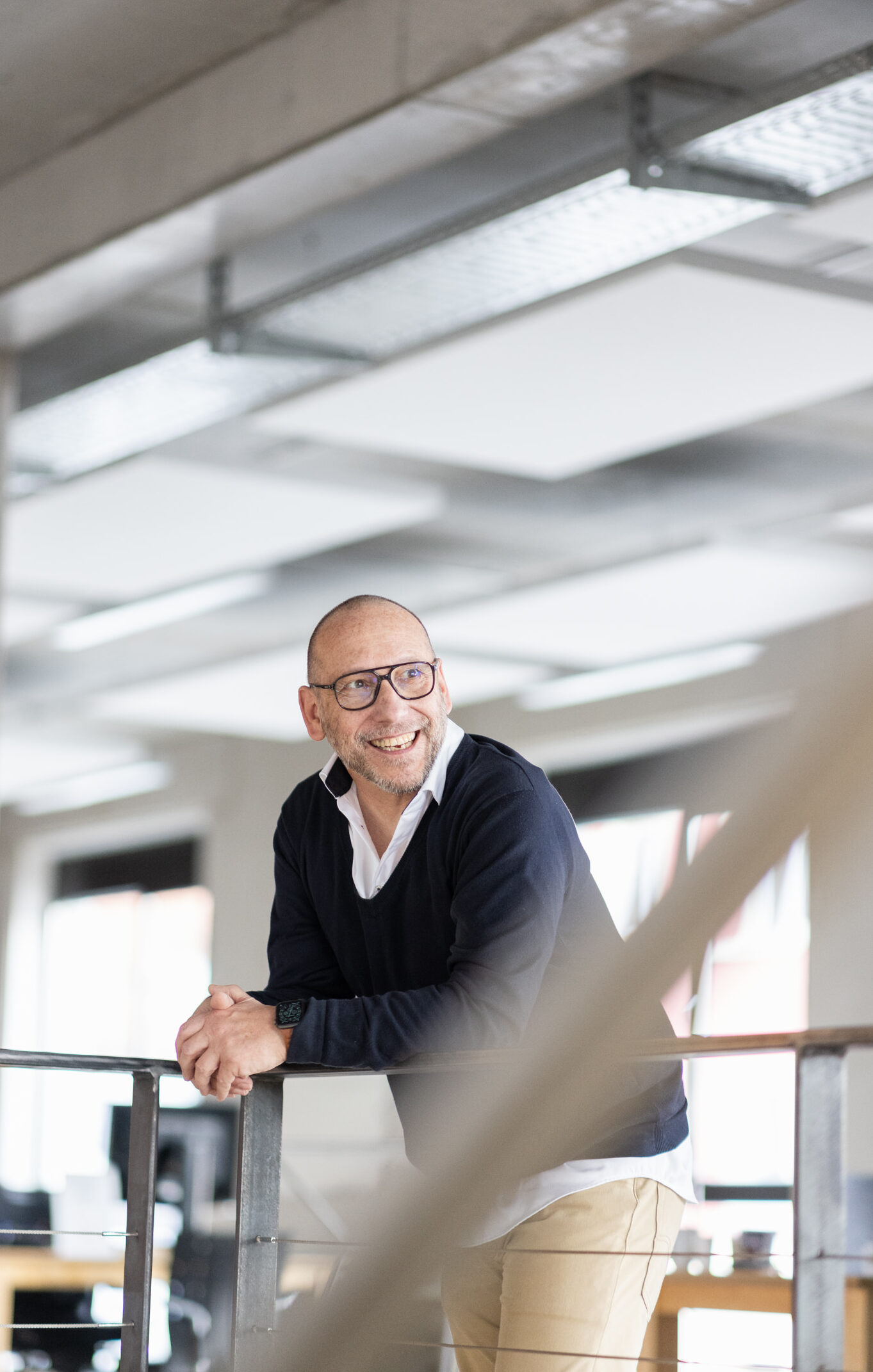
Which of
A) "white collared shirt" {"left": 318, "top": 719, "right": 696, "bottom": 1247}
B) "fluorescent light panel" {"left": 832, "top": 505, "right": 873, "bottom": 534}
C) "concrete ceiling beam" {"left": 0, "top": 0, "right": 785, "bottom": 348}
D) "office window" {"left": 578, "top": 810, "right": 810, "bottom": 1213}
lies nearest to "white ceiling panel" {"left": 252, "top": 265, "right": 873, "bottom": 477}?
"concrete ceiling beam" {"left": 0, "top": 0, "right": 785, "bottom": 348}

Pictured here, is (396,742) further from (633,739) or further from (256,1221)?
(633,739)

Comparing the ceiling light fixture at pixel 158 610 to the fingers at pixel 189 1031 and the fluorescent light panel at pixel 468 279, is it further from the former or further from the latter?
the fingers at pixel 189 1031

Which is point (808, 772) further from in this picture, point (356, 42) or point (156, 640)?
point (156, 640)

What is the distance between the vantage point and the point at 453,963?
1.97 metres

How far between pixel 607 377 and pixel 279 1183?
2618 millimetres

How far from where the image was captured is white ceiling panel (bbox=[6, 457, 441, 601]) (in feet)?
17.1

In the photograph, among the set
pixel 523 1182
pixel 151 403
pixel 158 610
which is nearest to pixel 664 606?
pixel 158 610

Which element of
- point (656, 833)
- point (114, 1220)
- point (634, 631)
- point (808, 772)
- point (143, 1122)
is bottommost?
point (114, 1220)

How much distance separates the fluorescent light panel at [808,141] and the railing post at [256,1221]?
1.96m

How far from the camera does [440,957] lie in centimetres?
208

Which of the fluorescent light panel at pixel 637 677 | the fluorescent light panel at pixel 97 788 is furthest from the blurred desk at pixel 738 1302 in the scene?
the fluorescent light panel at pixel 97 788

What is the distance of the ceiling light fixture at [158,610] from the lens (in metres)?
6.75

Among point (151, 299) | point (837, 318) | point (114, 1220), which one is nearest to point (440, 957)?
point (837, 318)

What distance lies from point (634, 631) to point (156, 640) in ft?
6.86
